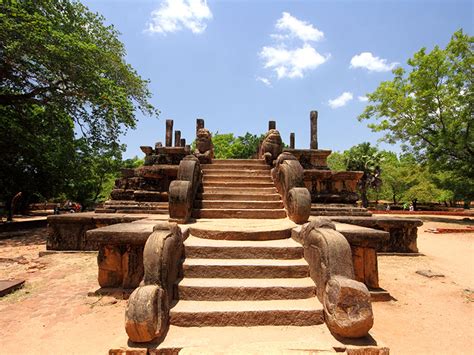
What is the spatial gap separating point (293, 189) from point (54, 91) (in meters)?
10.1

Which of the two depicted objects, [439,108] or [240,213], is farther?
[439,108]

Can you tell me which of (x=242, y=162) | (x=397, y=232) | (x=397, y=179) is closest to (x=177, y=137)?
(x=242, y=162)

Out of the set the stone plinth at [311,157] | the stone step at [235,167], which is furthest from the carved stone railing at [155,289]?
the stone plinth at [311,157]

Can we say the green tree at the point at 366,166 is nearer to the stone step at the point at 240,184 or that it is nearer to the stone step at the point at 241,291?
the stone step at the point at 240,184

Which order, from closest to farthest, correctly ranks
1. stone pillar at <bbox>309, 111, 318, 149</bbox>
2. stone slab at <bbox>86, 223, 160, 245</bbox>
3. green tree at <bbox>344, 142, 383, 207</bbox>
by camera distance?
stone slab at <bbox>86, 223, 160, 245</bbox> < stone pillar at <bbox>309, 111, 318, 149</bbox> < green tree at <bbox>344, 142, 383, 207</bbox>

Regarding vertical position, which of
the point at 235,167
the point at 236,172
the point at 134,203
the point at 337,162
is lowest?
the point at 134,203

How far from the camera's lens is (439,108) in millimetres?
16219

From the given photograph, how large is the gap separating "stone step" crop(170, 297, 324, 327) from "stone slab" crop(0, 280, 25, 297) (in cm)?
259

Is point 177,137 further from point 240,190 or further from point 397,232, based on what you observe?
point 397,232

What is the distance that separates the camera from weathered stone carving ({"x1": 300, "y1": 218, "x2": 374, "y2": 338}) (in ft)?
7.51

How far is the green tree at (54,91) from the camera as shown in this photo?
27.0ft

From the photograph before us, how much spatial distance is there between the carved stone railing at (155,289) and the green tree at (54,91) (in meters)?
7.64

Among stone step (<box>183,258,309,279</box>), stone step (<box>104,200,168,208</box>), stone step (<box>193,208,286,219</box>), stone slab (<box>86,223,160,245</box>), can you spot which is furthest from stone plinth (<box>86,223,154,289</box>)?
stone step (<box>104,200,168,208</box>)

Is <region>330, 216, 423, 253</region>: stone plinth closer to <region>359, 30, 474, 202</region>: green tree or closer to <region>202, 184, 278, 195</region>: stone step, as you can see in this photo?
<region>202, 184, 278, 195</region>: stone step
